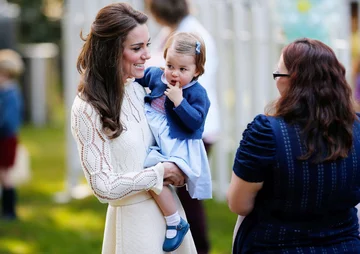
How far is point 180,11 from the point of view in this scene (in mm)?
5633

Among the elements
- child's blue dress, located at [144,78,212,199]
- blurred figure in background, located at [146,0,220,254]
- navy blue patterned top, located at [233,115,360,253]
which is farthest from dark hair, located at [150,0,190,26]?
navy blue patterned top, located at [233,115,360,253]

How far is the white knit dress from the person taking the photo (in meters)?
3.41

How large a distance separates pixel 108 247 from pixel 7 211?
4655mm

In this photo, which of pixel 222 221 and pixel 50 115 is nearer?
pixel 222 221

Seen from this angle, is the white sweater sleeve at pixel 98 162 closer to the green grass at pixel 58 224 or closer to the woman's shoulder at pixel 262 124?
the woman's shoulder at pixel 262 124

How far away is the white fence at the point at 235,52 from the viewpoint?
25.6ft

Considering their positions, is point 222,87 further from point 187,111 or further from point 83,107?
point 83,107

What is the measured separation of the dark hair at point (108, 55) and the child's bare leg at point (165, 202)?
374 millimetres

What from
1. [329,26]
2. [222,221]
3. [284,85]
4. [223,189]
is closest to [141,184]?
[284,85]

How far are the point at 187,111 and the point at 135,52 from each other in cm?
34

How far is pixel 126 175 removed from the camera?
3.45m

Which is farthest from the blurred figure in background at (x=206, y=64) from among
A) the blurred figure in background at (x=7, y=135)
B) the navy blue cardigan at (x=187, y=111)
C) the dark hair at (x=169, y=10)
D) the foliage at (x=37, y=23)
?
the foliage at (x=37, y=23)

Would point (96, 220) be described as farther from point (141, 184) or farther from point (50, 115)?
point (50, 115)

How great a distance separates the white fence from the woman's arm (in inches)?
169
